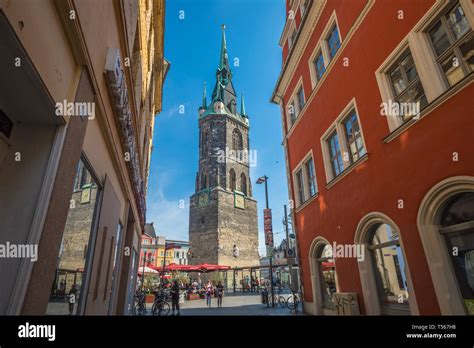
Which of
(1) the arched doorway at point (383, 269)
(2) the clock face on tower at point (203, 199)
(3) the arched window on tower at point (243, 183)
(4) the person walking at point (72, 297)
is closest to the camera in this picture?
(4) the person walking at point (72, 297)

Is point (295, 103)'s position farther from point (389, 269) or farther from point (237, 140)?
point (237, 140)

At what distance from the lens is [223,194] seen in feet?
147

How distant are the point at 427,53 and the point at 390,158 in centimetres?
240

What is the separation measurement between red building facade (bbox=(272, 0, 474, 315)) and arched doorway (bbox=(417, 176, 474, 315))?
2 centimetres

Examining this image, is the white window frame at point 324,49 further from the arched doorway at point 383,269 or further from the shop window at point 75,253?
the shop window at point 75,253

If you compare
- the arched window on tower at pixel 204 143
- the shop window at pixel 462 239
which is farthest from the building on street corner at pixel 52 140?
the arched window on tower at pixel 204 143

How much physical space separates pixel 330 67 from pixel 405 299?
768cm

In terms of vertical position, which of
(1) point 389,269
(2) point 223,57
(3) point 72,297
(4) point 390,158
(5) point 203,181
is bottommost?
(3) point 72,297

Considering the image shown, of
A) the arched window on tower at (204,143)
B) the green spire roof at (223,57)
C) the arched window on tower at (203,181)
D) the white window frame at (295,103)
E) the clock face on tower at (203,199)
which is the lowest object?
the white window frame at (295,103)

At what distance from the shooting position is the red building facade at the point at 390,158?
4895 millimetres

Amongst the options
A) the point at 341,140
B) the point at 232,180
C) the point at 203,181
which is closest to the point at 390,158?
the point at 341,140

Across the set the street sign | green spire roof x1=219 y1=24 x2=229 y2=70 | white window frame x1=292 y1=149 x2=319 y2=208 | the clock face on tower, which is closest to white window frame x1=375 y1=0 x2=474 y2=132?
white window frame x1=292 y1=149 x2=319 y2=208

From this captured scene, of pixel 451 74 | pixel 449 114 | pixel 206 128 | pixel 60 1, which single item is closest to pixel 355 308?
pixel 449 114

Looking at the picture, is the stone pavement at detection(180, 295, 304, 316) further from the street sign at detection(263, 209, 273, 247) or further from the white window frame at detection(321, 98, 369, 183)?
the street sign at detection(263, 209, 273, 247)
